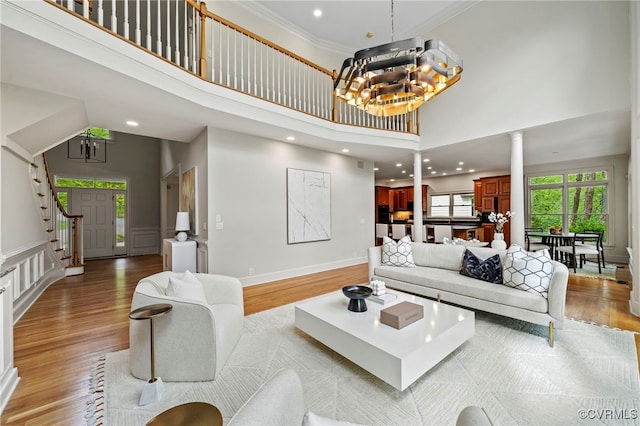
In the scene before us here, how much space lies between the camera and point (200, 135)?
477 cm

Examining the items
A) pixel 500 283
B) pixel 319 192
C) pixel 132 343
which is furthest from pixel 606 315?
pixel 132 343

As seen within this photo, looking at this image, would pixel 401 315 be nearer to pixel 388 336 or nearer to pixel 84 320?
pixel 388 336

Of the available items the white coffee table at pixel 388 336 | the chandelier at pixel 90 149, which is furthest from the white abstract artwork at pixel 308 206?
the chandelier at pixel 90 149

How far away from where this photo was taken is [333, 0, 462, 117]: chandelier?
2464 millimetres

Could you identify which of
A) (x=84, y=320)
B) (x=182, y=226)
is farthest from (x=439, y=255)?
(x=84, y=320)

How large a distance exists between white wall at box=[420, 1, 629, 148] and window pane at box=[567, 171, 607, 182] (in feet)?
15.5

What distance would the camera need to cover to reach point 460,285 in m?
3.23

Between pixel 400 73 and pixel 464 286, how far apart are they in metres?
2.56

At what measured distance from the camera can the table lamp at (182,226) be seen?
4.79 m

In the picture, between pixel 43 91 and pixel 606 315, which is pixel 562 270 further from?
pixel 43 91

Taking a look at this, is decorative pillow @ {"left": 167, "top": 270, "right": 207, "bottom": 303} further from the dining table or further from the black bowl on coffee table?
the dining table

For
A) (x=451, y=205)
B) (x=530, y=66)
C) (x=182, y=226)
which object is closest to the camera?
(x=530, y=66)

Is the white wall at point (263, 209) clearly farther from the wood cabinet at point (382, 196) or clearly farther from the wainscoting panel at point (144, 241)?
the wainscoting panel at point (144, 241)

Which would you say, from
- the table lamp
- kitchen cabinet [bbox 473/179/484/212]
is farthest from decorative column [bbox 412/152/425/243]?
the table lamp
